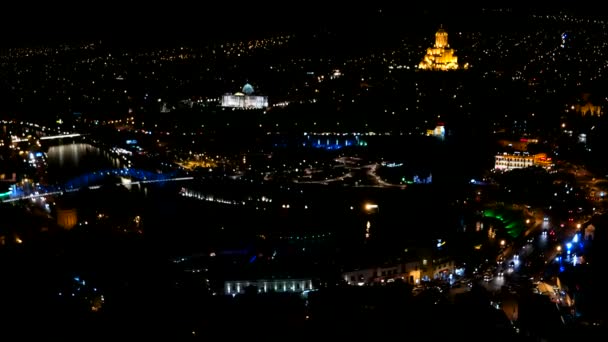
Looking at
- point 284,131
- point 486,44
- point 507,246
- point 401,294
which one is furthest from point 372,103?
point 401,294

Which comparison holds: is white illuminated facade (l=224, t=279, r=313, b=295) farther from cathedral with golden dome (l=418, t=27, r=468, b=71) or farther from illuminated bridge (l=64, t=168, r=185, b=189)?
cathedral with golden dome (l=418, t=27, r=468, b=71)

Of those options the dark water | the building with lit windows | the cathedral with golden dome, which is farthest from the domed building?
the building with lit windows

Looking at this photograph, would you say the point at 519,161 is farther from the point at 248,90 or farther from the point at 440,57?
the point at 248,90

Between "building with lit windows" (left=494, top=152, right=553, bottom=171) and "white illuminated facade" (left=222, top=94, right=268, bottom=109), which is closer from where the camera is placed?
"building with lit windows" (left=494, top=152, right=553, bottom=171)

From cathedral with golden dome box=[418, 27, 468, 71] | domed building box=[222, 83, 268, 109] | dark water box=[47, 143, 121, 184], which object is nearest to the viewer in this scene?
dark water box=[47, 143, 121, 184]

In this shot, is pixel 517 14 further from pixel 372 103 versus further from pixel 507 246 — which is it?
pixel 507 246

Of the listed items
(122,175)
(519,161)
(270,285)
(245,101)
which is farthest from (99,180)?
(245,101)
